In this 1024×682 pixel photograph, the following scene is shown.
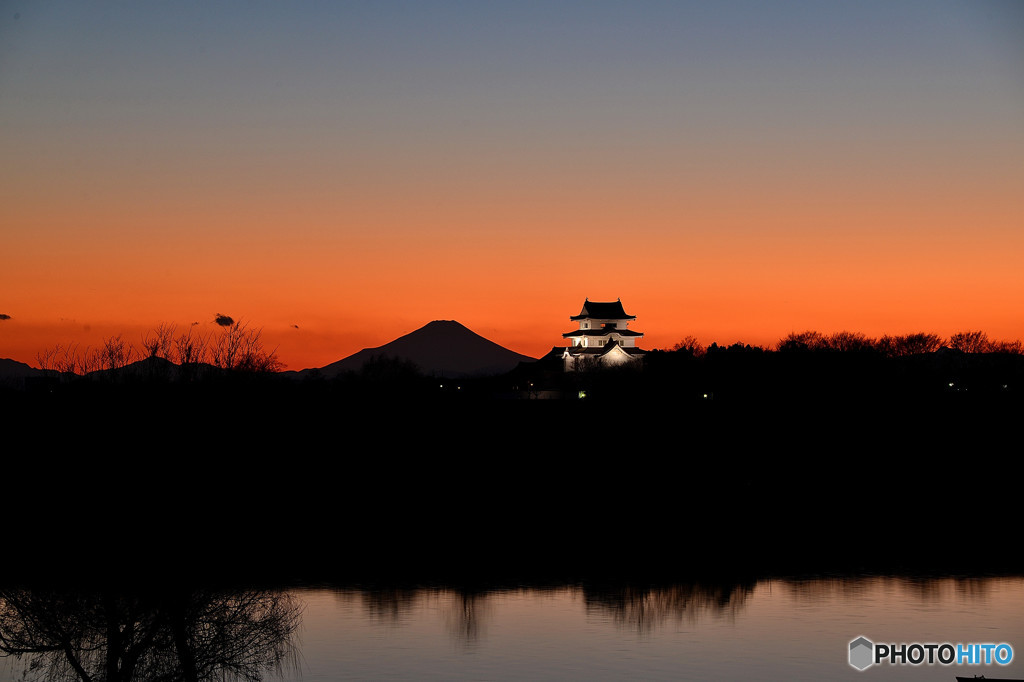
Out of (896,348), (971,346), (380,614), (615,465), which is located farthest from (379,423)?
(971,346)

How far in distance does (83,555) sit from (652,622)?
18293 mm

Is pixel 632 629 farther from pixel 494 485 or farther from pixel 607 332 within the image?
pixel 607 332

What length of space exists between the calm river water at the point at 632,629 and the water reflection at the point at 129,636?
355 mm

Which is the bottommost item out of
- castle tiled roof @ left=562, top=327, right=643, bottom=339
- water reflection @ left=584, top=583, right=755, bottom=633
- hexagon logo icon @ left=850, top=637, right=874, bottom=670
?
hexagon logo icon @ left=850, top=637, right=874, bottom=670

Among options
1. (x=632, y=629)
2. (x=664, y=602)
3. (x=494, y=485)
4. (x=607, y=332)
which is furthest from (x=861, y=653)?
(x=607, y=332)

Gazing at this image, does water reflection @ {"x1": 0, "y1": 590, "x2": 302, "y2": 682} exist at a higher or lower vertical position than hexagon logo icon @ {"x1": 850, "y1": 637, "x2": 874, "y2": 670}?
higher

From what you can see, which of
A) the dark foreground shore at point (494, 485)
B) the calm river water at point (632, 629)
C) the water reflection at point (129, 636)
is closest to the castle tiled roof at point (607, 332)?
the dark foreground shore at point (494, 485)

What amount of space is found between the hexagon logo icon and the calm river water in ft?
1.04

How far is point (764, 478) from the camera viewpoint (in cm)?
7425

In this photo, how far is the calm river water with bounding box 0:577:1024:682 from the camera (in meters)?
31.5

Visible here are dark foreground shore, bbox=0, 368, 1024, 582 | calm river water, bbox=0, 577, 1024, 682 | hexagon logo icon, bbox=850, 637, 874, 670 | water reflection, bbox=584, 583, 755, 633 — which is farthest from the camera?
water reflection, bbox=584, 583, 755, 633

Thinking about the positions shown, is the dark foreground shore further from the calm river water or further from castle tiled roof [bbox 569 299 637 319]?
castle tiled roof [bbox 569 299 637 319]

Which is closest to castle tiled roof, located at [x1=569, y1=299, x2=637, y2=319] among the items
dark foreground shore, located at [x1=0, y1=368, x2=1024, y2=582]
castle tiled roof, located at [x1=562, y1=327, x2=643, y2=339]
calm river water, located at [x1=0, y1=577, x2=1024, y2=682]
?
castle tiled roof, located at [x1=562, y1=327, x2=643, y2=339]

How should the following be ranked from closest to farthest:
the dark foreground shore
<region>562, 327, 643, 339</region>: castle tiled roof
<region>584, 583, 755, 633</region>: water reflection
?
the dark foreground shore < <region>584, 583, 755, 633</region>: water reflection < <region>562, 327, 643, 339</region>: castle tiled roof
